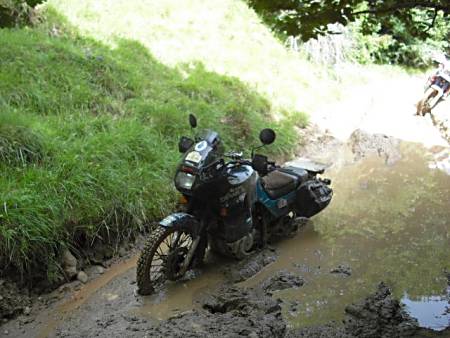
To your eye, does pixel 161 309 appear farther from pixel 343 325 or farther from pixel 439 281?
pixel 439 281

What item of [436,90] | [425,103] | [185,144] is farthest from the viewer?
[425,103]

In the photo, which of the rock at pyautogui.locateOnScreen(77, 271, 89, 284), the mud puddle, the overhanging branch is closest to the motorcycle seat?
the mud puddle

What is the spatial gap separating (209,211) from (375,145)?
4.38 meters

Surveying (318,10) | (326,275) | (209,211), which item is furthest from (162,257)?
(318,10)

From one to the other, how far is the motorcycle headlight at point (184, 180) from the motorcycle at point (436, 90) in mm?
6498

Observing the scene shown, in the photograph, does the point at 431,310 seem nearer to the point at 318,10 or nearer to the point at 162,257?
the point at 162,257

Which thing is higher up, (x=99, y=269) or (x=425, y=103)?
(x=425, y=103)

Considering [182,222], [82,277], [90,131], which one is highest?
[90,131]

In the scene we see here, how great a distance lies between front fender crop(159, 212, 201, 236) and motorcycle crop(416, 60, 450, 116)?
642cm

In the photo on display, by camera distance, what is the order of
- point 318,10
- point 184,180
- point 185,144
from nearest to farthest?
point 318,10 → point 184,180 → point 185,144

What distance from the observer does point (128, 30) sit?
901 cm

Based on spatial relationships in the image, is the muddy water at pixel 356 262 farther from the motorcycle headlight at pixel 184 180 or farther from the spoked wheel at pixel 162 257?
the motorcycle headlight at pixel 184 180

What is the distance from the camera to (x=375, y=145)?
8.12m

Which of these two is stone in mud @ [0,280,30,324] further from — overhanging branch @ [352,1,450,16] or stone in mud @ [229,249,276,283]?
overhanging branch @ [352,1,450,16]
